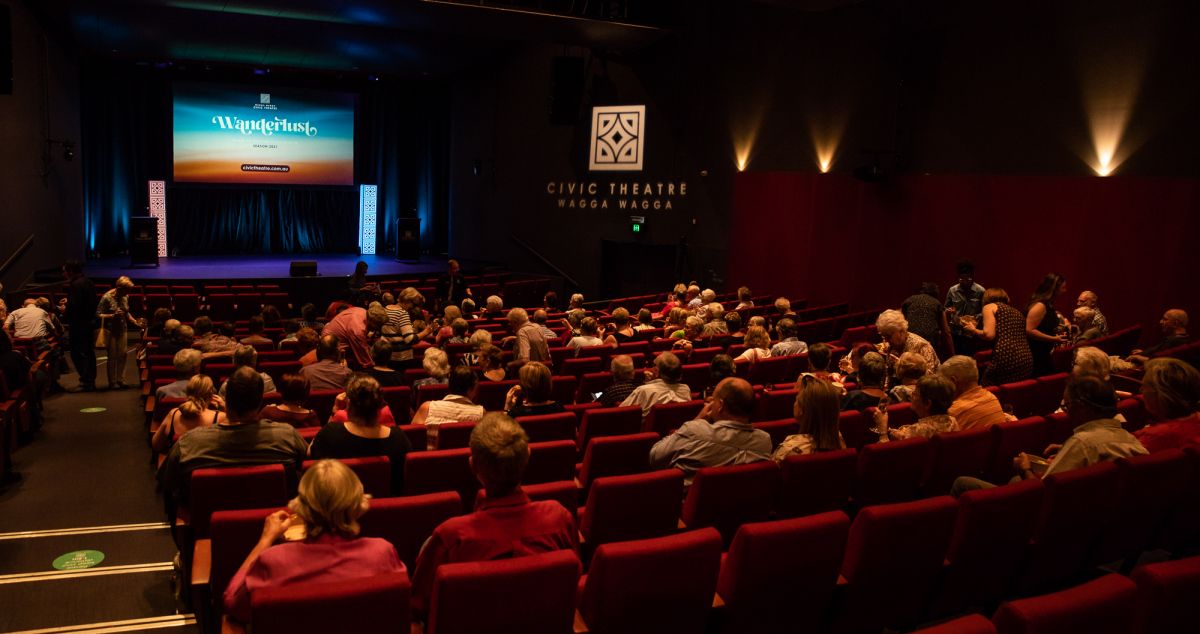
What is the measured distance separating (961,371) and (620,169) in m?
12.8

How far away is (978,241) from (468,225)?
13248 mm

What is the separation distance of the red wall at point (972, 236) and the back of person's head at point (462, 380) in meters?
7.81

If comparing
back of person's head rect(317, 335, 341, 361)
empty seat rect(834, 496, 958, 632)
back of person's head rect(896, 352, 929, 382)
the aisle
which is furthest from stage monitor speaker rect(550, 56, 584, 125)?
empty seat rect(834, 496, 958, 632)

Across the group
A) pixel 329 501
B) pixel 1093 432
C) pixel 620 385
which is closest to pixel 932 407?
pixel 1093 432

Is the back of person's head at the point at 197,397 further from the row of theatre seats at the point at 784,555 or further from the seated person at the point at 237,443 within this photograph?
the row of theatre seats at the point at 784,555

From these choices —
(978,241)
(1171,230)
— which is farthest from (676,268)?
(1171,230)

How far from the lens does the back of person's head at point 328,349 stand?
607cm

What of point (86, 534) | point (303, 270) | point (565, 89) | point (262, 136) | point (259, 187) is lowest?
point (86, 534)

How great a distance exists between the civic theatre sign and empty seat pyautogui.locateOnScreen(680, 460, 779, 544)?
12484 mm

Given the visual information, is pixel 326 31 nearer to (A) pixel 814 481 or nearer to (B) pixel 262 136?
(B) pixel 262 136

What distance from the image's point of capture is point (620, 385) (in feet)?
18.2

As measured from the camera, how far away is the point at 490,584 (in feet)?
7.60

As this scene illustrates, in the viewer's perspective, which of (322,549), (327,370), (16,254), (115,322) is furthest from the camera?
(16,254)

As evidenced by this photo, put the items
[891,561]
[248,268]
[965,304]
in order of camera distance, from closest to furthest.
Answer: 1. [891,561]
2. [965,304]
3. [248,268]
